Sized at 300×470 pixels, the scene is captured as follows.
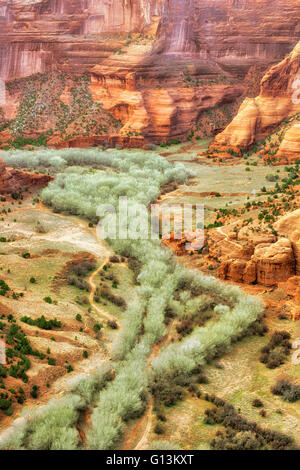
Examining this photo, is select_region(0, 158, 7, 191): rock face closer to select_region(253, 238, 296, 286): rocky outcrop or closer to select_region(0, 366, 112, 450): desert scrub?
select_region(253, 238, 296, 286): rocky outcrop

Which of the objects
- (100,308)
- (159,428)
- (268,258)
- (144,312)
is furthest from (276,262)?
(159,428)

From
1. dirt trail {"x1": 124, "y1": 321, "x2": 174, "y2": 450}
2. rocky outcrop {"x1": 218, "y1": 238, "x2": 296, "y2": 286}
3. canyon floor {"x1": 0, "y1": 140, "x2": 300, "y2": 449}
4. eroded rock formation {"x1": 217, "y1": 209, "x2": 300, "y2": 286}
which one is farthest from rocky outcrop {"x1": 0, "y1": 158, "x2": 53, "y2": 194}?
dirt trail {"x1": 124, "y1": 321, "x2": 174, "y2": 450}

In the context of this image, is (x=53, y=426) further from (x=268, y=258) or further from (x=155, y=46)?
(x=155, y=46)

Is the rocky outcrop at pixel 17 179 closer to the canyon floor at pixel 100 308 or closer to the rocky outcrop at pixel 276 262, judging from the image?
the canyon floor at pixel 100 308

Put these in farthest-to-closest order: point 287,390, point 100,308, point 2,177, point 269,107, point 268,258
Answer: point 269,107
point 2,177
point 268,258
point 100,308
point 287,390
